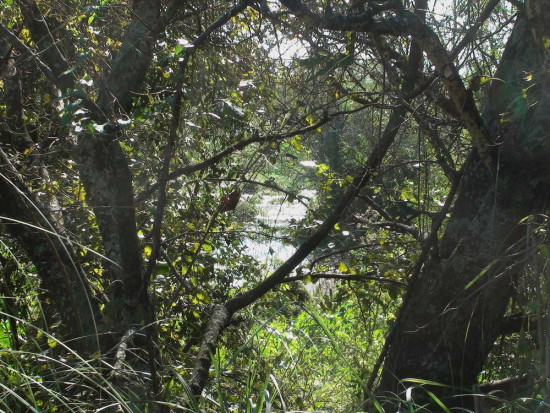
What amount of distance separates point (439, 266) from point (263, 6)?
1.30 meters

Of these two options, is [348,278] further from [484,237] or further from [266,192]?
[266,192]

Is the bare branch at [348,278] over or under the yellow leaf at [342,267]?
under

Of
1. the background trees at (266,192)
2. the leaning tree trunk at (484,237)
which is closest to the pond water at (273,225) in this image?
the background trees at (266,192)

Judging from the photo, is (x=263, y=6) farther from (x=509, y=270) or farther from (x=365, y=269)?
(x=365, y=269)

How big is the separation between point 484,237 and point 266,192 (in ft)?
6.27

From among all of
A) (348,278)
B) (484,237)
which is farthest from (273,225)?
(484,237)

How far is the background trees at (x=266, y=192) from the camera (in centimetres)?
231

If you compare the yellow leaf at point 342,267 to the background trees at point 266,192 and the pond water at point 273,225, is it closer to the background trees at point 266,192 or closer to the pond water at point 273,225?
the background trees at point 266,192

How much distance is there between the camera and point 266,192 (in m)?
4.33

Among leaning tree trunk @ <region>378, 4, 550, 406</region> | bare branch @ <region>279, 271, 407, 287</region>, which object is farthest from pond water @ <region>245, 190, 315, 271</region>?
leaning tree trunk @ <region>378, 4, 550, 406</region>

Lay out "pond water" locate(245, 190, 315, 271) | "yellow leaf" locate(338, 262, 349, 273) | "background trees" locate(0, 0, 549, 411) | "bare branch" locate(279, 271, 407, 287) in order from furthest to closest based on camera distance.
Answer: "yellow leaf" locate(338, 262, 349, 273) < "pond water" locate(245, 190, 315, 271) < "bare branch" locate(279, 271, 407, 287) < "background trees" locate(0, 0, 549, 411)

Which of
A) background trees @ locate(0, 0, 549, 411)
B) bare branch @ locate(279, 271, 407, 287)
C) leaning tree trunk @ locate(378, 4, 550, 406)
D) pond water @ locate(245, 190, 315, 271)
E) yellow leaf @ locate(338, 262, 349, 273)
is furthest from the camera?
yellow leaf @ locate(338, 262, 349, 273)

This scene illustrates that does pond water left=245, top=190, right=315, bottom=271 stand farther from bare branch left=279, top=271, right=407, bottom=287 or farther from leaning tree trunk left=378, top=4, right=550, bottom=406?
leaning tree trunk left=378, top=4, right=550, bottom=406

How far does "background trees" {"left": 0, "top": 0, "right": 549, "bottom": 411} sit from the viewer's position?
231 cm
